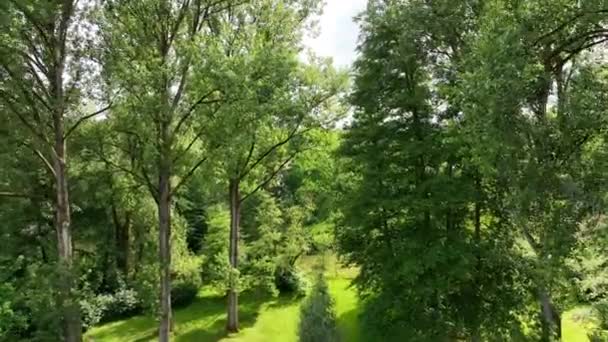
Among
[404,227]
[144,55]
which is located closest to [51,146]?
[144,55]

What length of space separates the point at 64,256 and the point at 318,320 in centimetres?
689

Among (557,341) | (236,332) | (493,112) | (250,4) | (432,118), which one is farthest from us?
(236,332)

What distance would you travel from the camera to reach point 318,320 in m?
13.9

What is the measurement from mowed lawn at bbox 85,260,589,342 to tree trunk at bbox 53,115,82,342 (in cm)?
770

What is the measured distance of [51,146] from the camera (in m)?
13.2

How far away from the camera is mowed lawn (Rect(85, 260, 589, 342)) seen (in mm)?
19375

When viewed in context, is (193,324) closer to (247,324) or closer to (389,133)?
(247,324)

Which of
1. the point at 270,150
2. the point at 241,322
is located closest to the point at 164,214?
the point at 270,150

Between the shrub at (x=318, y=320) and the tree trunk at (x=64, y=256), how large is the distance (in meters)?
5.80

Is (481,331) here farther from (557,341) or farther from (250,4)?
(250,4)

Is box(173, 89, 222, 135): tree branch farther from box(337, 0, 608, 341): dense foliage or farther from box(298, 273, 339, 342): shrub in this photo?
box(298, 273, 339, 342): shrub

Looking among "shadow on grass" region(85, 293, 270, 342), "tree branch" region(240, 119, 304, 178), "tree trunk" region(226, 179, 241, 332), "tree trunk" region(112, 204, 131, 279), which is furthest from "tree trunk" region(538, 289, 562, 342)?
"tree trunk" region(112, 204, 131, 279)

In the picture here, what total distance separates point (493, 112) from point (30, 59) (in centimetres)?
1103

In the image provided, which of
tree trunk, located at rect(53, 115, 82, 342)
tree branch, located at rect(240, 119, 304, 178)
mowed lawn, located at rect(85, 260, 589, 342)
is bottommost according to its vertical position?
mowed lawn, located at rect(85, 260, 589, 342)
